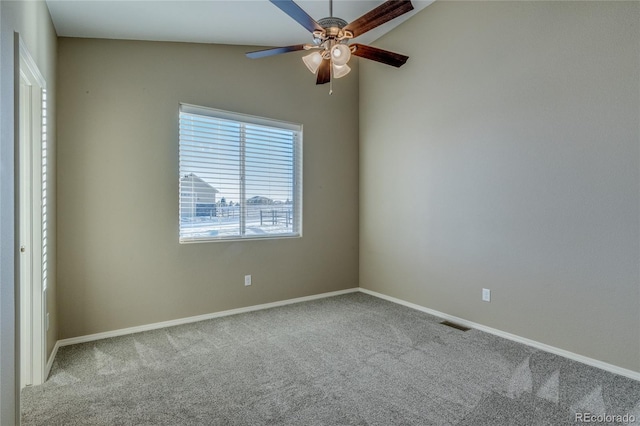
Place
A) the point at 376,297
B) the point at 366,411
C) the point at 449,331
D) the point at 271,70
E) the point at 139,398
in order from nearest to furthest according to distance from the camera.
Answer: the point at 366,411 → the point at 139,398 → the point at 449,331 → the point at 271,70 → the point at 376,297

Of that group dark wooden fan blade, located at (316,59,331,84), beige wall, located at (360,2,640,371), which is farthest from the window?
beige wall, located at (360,2,640,371)

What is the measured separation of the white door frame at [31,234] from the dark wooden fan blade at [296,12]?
161 cm

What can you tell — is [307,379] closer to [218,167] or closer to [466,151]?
[218,167]

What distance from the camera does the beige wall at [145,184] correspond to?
298 centimetres

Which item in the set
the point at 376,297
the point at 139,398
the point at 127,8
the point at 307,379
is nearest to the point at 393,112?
the point at 376,297

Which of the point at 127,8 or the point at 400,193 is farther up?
the point at 127,8

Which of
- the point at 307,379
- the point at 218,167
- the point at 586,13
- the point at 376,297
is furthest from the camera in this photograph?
the point at 376,297

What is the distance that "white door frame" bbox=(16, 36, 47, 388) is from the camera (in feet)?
7.22

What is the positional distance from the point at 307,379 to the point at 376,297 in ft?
7.36

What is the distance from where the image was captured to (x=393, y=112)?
4.20 meters

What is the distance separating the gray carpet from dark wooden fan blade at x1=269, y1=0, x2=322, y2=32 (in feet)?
8.00

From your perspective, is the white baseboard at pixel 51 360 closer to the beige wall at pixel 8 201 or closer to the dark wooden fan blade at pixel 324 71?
the beige wall at pixel 8 201

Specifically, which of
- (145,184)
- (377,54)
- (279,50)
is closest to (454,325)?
(377,54)

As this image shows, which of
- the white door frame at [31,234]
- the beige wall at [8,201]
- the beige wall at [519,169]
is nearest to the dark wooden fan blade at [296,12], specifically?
the beige wall at [8,201]
